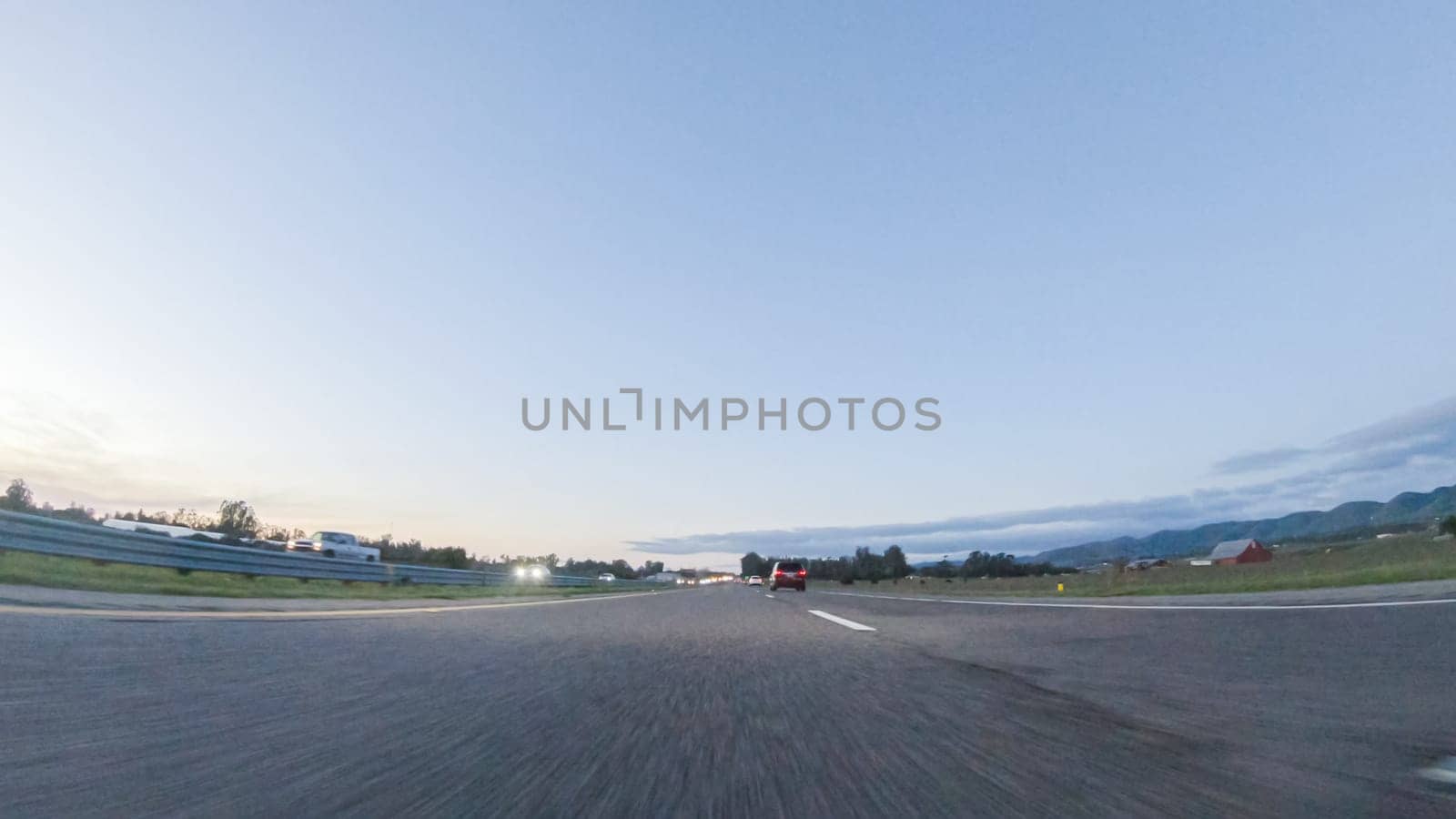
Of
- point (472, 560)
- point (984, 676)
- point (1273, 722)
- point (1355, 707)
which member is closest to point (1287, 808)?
point (1273, 722)

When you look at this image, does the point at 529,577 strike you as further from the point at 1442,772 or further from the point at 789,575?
the point at 1442,772

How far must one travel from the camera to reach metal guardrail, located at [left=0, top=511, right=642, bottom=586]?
35.0ft

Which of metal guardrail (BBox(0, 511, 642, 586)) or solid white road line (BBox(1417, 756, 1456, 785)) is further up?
metal guardrail (BBox(0, 511, 642, 586))

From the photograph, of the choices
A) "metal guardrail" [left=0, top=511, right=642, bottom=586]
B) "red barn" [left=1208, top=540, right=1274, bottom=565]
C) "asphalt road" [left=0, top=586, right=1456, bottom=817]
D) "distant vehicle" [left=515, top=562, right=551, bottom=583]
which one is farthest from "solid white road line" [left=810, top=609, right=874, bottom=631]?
"red barn" [left=1208, top=540, right=1274, bottom=565]

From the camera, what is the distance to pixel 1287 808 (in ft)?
5.71

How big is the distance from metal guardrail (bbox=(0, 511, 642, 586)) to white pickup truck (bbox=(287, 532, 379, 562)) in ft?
45.9

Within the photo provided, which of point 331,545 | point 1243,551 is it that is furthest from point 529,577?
point 1243,551

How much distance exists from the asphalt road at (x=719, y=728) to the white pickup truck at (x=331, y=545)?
3230 centimetres

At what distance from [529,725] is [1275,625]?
5.63m

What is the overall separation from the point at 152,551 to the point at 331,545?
81.8ft

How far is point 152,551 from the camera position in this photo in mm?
12930

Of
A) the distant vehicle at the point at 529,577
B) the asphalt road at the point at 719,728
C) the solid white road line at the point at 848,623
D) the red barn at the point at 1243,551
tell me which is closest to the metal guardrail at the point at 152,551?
the asphalt road at the point at 719,728

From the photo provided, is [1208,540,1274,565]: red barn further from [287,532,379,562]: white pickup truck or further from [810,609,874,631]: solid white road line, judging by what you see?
[810,609,874,631]: solid white road line

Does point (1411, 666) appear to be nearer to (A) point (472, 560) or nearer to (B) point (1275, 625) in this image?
(B) point (1275, 625)
